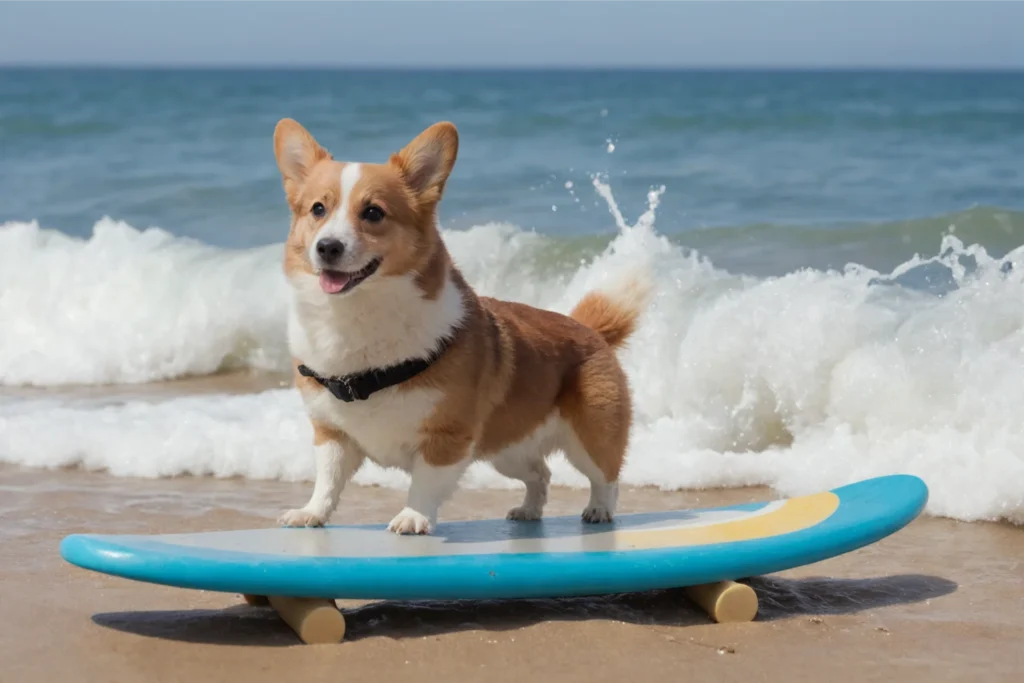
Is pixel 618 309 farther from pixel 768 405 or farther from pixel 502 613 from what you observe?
pixel 768 405

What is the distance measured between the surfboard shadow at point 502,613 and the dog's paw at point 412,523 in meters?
0.27

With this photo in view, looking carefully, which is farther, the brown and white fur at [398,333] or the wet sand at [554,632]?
the brown and white fur at [398,333]

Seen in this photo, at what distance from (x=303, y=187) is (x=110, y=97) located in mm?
33796

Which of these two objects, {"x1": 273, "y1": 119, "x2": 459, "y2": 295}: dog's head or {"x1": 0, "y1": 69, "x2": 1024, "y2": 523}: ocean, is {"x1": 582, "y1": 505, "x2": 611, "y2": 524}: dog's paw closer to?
{"x1": 0, "y1": 69, "x2": 1024, "y2": 523}: ocean

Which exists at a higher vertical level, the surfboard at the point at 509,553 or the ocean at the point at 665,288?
the ocean at the point at 665,288

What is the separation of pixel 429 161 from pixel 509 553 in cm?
136

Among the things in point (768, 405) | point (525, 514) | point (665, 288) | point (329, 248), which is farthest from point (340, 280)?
point (665, 288)

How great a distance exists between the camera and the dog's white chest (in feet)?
14.4

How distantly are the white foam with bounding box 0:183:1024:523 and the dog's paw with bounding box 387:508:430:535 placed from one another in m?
1.50

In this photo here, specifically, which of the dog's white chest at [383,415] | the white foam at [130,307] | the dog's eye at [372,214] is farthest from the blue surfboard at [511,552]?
the white foam at [130,307]

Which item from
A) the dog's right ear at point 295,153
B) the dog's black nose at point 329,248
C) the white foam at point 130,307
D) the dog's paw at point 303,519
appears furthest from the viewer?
the white foam at point 130,307

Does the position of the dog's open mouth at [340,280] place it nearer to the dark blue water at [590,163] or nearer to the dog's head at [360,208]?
the dog's head at [360,208]

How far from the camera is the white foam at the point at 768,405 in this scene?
7.09 metres

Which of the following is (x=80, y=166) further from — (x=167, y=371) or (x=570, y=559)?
(x=570, y=559)
